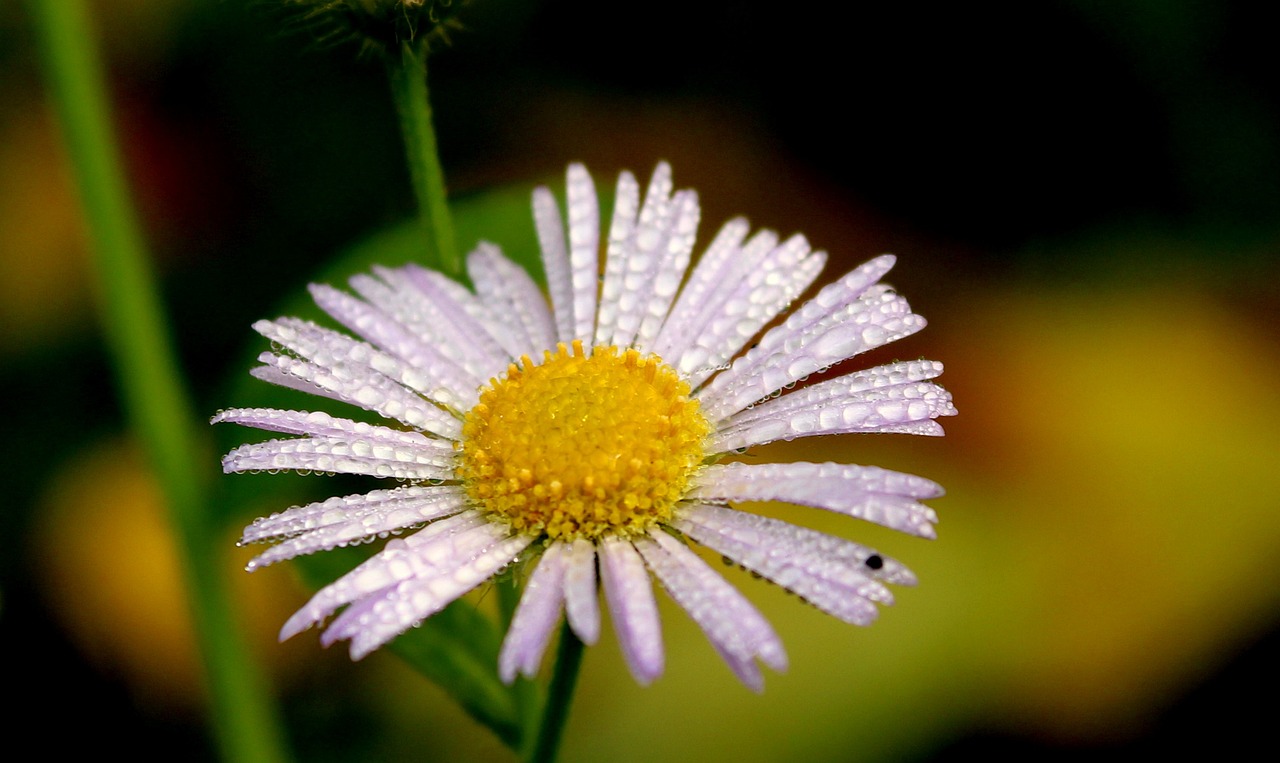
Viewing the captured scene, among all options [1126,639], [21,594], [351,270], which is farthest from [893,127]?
[21,594]

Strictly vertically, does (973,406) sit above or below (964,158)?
below

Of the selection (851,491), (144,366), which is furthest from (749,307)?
(144,366)

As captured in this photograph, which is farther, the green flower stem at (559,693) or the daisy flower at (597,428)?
the green flower stem at (559,693)

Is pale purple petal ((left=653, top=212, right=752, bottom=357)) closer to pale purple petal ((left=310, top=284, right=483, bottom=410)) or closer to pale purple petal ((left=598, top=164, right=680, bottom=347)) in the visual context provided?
pale purple petal ((left=598, top=164, right=680, bottom=347))

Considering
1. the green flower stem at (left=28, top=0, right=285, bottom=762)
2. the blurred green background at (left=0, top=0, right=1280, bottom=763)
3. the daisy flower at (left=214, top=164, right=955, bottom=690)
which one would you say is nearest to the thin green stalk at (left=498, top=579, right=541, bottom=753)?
the daisy flower at (left=214, top=164, right=955, bottom=690)

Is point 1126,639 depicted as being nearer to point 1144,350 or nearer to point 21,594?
point 1144,350

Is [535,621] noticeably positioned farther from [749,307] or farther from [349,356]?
[749,307]

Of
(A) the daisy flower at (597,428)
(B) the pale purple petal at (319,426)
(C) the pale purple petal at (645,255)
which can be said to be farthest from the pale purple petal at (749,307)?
(B) the pale purple petal at (319,426)

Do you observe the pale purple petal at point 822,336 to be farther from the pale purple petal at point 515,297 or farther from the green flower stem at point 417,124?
the green flower stem at point 417,124
